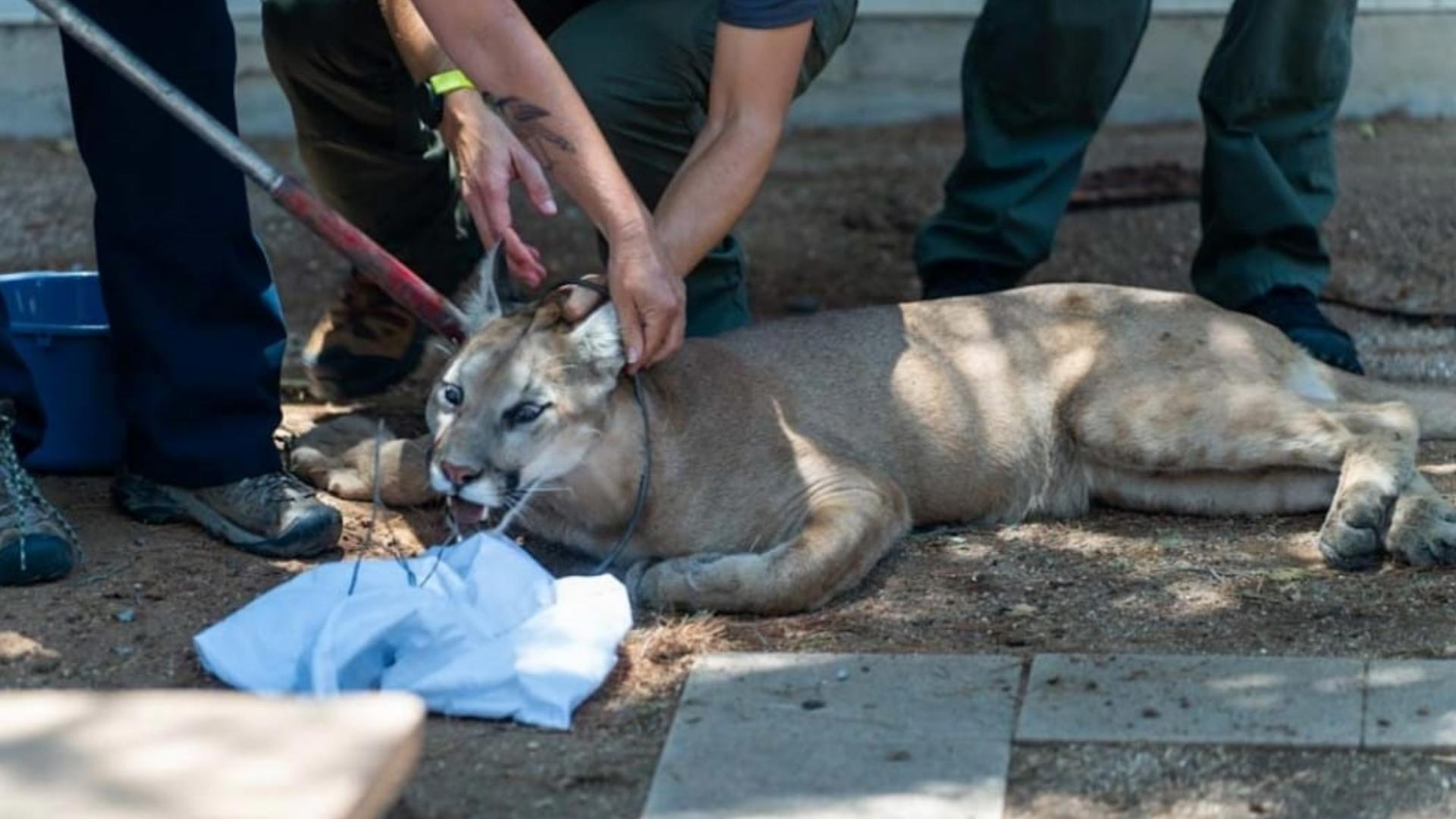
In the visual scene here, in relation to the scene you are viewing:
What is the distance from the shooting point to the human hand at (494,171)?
5031 mm

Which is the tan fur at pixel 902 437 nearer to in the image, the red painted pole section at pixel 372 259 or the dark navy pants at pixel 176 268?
the red painted pole section at pixel 372 259

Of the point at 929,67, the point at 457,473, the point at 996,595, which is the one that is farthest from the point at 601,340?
the point at 929,67

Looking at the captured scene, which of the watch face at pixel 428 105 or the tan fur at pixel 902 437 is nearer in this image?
the tan fur at pixel 902 437

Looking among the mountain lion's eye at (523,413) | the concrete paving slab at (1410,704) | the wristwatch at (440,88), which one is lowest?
the concrete paving slab at (1410,704)

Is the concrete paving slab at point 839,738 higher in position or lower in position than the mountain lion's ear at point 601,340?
lower

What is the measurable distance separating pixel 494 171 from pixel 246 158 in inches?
22.0

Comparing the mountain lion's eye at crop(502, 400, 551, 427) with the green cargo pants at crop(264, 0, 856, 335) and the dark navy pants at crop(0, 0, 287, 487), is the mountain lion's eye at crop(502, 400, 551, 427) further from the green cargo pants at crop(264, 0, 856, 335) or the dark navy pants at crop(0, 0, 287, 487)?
the green cargo pants at crop(264, 0, 856, 335)

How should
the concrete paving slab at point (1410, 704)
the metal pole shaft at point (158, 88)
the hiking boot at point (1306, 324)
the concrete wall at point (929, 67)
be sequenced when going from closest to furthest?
the concrete paving slab at point (1410, 704) → the metal pole shaft at point (158, 88) → the hiking boot at point (1306, 324) → the concrete wall at point (929, 67)

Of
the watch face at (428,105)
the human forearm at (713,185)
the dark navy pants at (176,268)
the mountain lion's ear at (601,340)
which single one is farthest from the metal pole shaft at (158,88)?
the human forearm at (713,185)

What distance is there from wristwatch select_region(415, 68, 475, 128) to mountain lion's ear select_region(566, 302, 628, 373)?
22.1 inches

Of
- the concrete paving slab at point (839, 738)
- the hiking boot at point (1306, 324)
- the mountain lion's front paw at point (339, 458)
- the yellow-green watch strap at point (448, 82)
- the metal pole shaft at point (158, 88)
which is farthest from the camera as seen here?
the hiking boot at point (1306, 324)

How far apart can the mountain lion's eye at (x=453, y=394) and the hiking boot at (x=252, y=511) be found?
43 centimetres

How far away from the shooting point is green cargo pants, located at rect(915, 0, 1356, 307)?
20.5ft

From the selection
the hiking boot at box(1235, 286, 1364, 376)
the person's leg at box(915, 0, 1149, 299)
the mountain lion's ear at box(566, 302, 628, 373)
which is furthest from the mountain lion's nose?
the hiking boot at box(1235, 286, 1364, 376)
